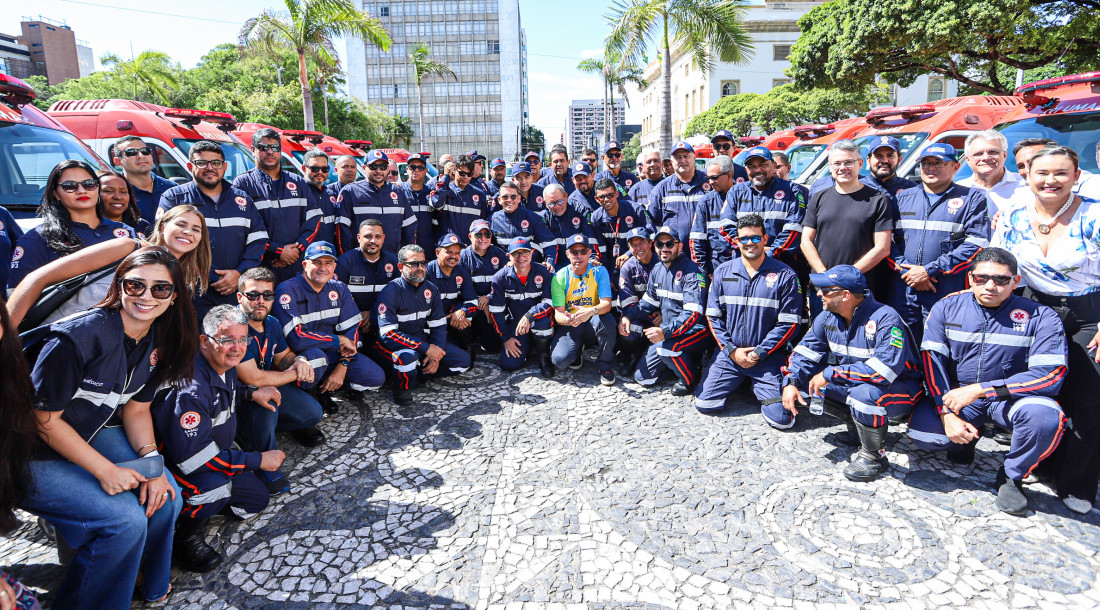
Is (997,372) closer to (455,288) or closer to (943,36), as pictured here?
(455,288)

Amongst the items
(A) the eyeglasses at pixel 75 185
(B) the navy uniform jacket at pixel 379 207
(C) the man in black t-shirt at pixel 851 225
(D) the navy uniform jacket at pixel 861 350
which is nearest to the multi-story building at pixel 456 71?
(B) the navy uniform jacket at pixel 379 207

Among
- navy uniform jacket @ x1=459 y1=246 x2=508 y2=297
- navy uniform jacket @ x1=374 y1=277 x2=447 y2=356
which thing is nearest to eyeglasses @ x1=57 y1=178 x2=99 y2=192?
navy uniform jacket @ x1=374 y1=277 x2=447 y2=356

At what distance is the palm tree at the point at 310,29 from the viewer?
1502 cm

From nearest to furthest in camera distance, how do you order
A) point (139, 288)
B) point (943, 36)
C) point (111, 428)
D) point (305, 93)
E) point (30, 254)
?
1. point (139, 288)
2. point (111, 428)
3. point (30, 254)
4. point (943, 36)
5. point (305, 93)

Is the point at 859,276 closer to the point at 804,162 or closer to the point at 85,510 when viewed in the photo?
the point at 85,510

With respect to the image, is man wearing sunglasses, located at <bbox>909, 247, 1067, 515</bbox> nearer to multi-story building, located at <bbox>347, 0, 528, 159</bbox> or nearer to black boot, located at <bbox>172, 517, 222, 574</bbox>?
black boot, located at <bbox>172, 517, 222, 574</bbox>

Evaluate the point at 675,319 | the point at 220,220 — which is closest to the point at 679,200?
the point at 675,319

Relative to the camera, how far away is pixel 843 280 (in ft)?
12.2

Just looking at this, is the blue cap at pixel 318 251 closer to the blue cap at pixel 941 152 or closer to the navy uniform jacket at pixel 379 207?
the navy uniform jacket at pixel 379 207

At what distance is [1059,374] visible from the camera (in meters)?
3.10

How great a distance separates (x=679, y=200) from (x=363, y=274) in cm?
327

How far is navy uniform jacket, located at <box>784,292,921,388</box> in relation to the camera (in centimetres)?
358

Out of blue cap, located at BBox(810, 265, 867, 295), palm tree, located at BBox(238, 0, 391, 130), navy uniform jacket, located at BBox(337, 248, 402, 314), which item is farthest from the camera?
palm tree, located at BBox(238, 0, 391, 130)

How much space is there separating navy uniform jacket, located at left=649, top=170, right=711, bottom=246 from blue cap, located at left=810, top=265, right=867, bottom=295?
208 centimetres
